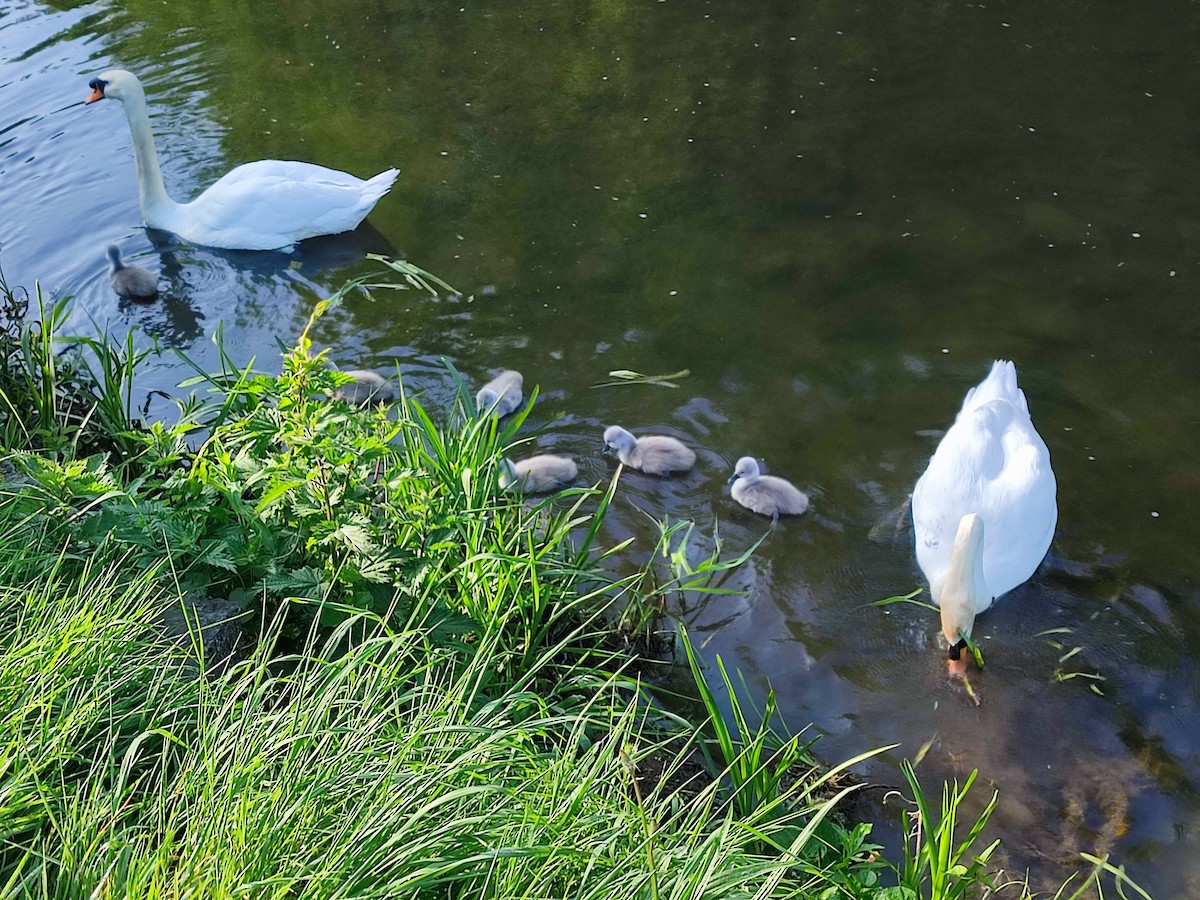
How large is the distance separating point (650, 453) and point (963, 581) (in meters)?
1.53

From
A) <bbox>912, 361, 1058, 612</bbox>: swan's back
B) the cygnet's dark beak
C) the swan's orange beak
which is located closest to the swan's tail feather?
<bbox>912, 361, 1058, 612</bbox>: swan's back

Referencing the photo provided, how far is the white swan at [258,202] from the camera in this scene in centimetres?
654

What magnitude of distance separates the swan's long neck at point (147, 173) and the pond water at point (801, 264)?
0.70 feet

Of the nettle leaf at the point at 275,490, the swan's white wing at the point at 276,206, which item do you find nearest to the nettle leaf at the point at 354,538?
the nettle leaf at the point at 275,490

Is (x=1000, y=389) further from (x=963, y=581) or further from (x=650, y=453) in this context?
(x=650, y=453)

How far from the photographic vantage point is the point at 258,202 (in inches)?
257

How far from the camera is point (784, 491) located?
15.4 feet

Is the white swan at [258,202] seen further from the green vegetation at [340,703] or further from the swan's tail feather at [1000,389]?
the swan's tail feather at [1000,389]

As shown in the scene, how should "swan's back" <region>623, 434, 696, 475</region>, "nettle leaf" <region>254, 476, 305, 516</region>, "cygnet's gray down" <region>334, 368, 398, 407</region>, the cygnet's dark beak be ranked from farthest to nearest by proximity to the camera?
the cygnet's dark beak → "cygnet's gray down" <region>334, 368, 398, 407</region> → "swan's back" <region>623, 434, 696, 475</region> → "nettle leaf" <region>254, 476, 305, 516</region>

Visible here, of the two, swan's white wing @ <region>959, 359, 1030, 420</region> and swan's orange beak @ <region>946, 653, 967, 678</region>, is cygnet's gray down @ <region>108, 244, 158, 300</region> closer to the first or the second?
swan's white wing @ <region>959, 359, 1030, 420</region>

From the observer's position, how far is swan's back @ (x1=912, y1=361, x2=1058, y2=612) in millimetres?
4273

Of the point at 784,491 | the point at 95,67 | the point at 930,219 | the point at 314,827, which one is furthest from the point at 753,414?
the point at 95,67

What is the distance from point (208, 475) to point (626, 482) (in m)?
1.97

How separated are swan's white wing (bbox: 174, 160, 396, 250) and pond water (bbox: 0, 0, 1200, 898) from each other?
0.19m
